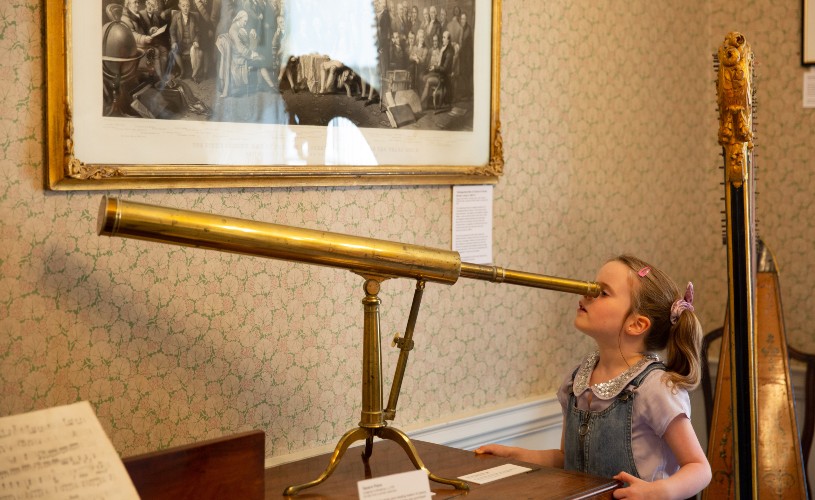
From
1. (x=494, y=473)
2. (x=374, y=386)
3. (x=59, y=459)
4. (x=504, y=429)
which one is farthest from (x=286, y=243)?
(x=504, y=429)

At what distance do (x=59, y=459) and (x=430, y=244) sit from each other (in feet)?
4.93

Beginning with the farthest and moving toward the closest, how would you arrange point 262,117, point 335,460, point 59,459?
point 262,117, point 335,460, point 59,459

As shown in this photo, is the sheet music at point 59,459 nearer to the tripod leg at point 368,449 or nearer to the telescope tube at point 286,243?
the telescope tube at point 286,243

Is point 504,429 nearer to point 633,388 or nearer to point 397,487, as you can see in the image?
point 633,388

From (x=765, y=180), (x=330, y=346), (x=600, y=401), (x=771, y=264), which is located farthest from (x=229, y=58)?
(x=765, y=180)

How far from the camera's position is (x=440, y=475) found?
1989mm

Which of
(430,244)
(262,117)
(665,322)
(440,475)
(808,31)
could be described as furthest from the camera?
(808,31)

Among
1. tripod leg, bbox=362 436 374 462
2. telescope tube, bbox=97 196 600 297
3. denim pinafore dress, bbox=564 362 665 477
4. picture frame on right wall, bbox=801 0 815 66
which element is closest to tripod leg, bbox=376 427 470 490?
tripod leg, bbox=362 436 374 462

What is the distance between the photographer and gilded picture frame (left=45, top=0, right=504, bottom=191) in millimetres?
1911

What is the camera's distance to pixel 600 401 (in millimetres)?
2293

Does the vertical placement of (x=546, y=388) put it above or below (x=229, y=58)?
below

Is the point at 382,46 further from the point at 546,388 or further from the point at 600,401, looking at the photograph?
the point at 546,388

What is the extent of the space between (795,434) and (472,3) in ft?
5.31

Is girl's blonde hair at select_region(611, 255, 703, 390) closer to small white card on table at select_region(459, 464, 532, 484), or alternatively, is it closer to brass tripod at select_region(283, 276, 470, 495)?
small white card on table at select_region(459, 464, 532, 484)
